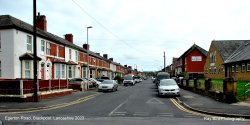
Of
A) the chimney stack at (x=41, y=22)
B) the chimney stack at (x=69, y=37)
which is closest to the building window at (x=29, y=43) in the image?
the chimney stack at (x=41, y=22)

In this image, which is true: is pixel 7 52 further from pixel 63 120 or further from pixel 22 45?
pixel 63 120

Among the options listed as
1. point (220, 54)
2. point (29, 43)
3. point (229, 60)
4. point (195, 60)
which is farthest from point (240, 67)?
point (195, 60)

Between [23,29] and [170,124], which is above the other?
[23,29]

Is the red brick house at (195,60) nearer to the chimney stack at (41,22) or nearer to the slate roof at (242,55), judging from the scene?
the slate roof at (242,55)

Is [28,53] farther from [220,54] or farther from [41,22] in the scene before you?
[220,54]

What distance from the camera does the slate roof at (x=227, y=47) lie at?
4926 cm

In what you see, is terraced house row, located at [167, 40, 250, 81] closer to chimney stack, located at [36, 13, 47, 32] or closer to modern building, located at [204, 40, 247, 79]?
modern building, located at [204, 40, 247, 79]

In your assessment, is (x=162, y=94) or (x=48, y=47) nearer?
(x=162, y=94)

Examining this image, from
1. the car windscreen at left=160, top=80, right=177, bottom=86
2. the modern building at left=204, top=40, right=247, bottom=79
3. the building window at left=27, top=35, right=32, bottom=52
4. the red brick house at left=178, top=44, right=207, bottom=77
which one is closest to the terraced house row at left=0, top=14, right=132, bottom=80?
the building window at left=27, top=35, right=32, bottom=52

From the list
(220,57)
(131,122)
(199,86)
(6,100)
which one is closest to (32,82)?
(6,100)

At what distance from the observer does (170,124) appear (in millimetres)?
11109

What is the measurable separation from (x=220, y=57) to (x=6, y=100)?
1523 inches

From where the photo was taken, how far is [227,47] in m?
51.3

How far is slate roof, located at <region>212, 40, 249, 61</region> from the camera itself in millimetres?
49263
